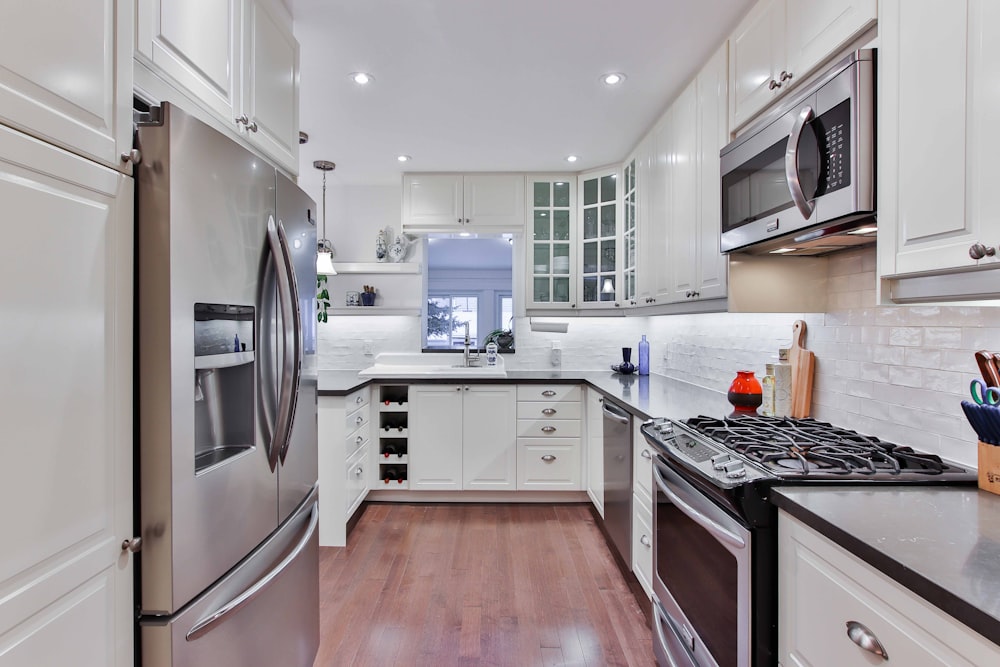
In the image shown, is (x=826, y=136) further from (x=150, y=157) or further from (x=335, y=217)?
(x=335, y=217)

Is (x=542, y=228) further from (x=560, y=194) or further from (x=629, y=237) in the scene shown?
(x=629, y=237)

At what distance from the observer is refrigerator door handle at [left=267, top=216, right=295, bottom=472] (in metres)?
1.39

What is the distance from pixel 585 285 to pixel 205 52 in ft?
9.50

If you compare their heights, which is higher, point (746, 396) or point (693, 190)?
point (693, 190)

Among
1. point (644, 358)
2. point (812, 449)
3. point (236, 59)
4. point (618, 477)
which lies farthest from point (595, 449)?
point (236, 59)

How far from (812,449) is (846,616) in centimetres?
53

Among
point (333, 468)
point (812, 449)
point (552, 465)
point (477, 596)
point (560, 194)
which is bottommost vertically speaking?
point (477, 596)

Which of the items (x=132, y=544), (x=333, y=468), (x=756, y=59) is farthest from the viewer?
(x=333, y=468)

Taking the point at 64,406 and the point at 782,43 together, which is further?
the point at 782,43

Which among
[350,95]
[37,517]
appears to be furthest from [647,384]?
[37,517]

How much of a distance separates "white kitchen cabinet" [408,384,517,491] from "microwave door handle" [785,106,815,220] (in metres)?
2.33

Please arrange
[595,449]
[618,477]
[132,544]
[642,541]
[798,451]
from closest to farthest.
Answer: [132,544] → [798,451] → [642,541] → [618,477] → [595,449]

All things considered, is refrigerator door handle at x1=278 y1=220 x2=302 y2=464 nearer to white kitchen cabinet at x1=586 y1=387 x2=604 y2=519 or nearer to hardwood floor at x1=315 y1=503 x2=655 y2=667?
hardwood floor at x1=315 y1=503 x2=655 y2=667

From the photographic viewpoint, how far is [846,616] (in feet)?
2.96
